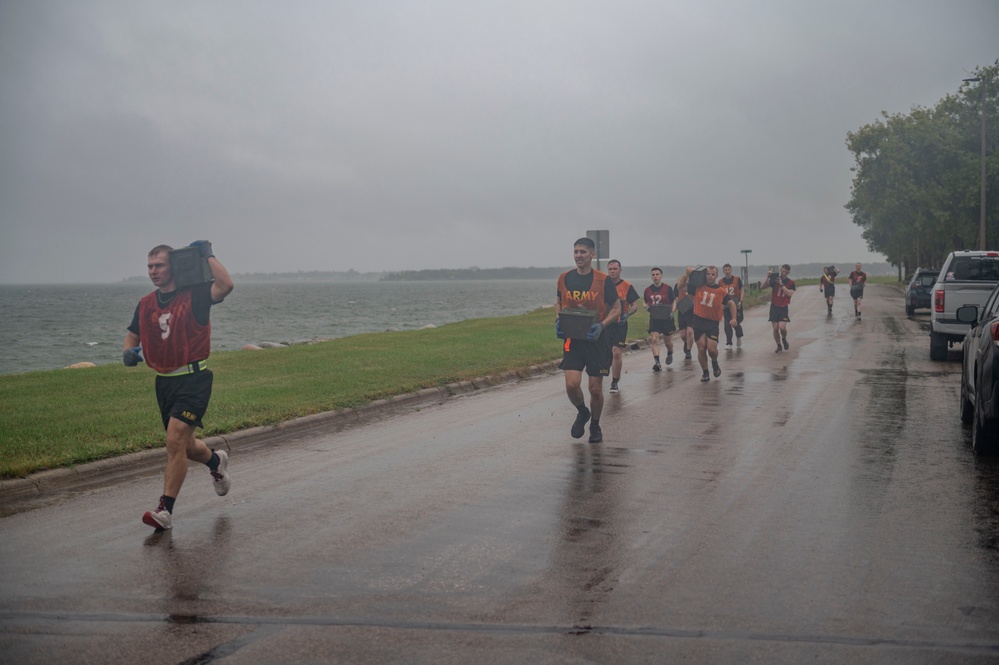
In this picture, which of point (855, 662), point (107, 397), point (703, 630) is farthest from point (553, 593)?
point (107, 397)

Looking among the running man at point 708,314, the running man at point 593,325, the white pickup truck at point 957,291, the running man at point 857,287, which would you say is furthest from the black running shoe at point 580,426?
the running man at point 857,287

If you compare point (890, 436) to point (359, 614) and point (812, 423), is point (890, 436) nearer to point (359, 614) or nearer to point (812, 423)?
point (812, 423)

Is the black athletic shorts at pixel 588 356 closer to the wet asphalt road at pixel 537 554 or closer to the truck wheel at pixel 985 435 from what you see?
the wet asphalt road at pixel 537 554

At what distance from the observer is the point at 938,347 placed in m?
18.7

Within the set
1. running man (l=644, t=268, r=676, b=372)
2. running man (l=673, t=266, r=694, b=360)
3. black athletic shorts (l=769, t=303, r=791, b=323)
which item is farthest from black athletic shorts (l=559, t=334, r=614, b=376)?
black athletic shorts (l=769, t=303, r=791, b=323)

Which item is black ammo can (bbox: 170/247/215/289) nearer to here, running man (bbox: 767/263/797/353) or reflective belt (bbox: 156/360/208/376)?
reflective belt (bbox: 156/360/208/376)

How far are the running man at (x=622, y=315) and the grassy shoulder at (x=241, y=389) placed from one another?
8.15 ft

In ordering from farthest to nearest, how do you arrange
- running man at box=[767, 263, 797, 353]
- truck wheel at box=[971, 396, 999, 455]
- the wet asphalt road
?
running man at box=[767, 263, 797, 353], truck wheel at box=[971, 396, 999, 455], the wet asphalt road

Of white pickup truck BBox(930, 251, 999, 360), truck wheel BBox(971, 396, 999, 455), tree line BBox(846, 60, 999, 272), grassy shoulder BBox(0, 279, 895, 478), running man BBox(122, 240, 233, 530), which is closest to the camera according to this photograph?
running man BBox(122, 240, 233, 530)

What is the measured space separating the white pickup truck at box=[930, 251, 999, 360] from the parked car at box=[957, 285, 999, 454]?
8245mm

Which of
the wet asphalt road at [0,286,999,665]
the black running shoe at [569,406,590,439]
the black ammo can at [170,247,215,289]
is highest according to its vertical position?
the black ammo can at [170,247,215,289]

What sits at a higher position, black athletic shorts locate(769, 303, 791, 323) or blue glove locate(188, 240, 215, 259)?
blue glove locate(188, 240, 215, 259)

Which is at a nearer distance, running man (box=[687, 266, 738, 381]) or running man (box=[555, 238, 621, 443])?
running man (box=[555, 238, 621, 443])

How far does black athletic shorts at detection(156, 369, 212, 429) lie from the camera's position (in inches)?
272
